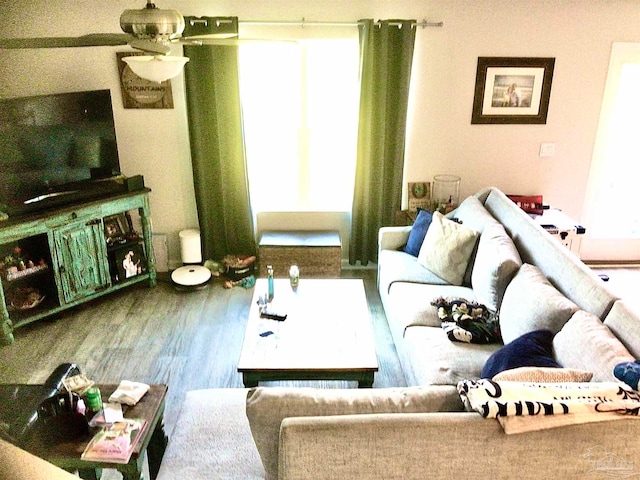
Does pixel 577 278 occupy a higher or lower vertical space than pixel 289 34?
lower

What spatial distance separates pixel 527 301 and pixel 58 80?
3.81m

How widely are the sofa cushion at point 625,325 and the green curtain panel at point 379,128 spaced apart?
94.9 inches

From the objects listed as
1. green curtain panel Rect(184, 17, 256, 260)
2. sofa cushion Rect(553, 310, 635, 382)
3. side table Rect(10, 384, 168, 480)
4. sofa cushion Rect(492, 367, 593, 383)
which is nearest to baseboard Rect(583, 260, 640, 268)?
sofa cushion Rect(553, 310, 635, 382)

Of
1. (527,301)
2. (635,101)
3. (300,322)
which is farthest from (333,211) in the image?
(635,101)

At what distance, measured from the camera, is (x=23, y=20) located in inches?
161

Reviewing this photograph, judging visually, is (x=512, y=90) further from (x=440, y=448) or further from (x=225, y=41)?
(x=440, y=448)

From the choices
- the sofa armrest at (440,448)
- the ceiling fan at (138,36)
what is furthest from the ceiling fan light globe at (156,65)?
the sofa armrest at (440,448)

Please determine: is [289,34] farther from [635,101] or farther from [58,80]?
[635,101]

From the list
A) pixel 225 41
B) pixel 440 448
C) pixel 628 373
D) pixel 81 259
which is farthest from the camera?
pixel 81 259

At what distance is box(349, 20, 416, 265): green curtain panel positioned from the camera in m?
4.16

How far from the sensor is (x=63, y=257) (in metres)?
3.82

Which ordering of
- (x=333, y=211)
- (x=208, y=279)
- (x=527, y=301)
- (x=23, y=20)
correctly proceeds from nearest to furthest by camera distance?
(x=527, y=301), (x=23, y=20), (x=208, y=279), (x=333, y=211)

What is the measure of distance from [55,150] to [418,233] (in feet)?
8.99

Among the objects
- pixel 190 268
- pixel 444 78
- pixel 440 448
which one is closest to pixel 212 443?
pixel 440 448
